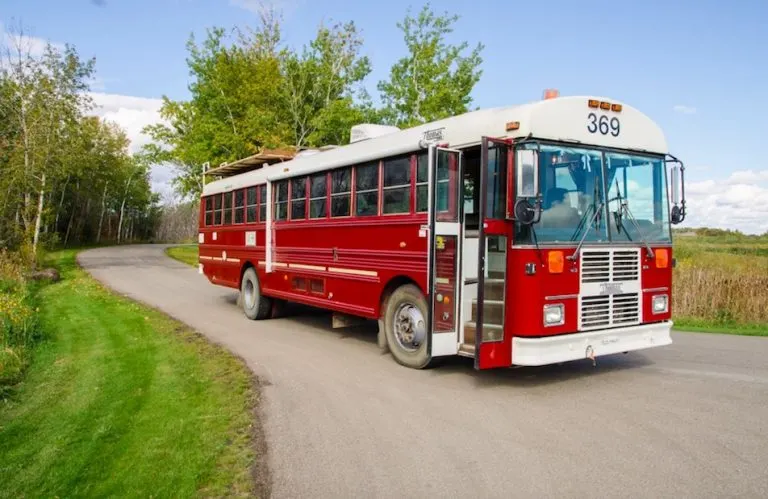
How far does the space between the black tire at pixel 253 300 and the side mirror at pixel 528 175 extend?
7222 mm

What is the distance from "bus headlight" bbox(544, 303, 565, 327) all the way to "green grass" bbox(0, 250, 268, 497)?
3117 millimetres

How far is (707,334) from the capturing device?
11.1 meters

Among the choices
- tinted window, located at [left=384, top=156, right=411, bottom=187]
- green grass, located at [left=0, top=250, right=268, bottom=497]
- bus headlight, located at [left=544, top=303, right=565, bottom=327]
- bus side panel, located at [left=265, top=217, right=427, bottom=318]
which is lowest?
green grass, located at [left=0, top=250, right=268, bottom=497]

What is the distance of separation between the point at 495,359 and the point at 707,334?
6.36 meters

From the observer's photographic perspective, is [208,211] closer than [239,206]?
No

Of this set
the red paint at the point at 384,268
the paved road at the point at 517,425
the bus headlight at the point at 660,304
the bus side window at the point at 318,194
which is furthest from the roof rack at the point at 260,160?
the bus headlight at the point at 660,304

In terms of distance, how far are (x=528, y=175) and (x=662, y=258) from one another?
2308mm

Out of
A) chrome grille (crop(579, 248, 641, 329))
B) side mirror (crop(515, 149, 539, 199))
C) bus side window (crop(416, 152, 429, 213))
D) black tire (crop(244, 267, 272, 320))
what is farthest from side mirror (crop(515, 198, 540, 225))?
black tire (crop(244, 267, 272, 320))

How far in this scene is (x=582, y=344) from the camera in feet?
22.1

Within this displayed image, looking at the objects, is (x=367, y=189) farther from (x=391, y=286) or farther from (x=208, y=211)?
(x=208, y=211)

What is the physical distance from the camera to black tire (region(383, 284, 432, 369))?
304 inches

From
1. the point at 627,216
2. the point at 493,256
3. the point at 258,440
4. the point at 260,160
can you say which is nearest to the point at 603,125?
the point at 627,216

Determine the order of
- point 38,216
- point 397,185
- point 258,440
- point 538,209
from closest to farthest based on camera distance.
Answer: point 258,440 < point 538,209 < point 397,185 < point 38,216

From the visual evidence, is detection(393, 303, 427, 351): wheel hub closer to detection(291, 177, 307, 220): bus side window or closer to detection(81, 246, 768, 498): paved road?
detection(81, 246, 768, 498): paved road
